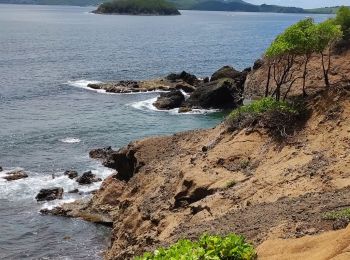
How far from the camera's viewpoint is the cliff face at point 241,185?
18.4m

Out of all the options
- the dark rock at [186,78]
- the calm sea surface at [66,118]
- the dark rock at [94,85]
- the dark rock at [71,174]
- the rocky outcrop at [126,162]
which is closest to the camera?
the calm sea surface at [66,118]

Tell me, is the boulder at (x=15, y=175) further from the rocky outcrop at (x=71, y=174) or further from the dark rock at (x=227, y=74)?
the dark rock at (x=227, y=74)

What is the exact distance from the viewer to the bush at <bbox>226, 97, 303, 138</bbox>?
28891 mm

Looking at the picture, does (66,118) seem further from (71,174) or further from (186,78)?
(186,78)

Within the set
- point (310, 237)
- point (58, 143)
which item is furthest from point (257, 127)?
point (58, 143)

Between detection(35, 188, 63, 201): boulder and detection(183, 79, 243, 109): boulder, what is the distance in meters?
35.7

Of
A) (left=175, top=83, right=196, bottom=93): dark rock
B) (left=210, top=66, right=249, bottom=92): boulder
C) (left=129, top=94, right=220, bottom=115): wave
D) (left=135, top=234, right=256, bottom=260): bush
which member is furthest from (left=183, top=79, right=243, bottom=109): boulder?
(left=135, top=234, right=256, bottom=260): bush

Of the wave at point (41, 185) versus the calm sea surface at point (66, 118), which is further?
the wave at point (41, 185)

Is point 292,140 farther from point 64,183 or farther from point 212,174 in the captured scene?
point 64,183

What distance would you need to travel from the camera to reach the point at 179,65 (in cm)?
12138

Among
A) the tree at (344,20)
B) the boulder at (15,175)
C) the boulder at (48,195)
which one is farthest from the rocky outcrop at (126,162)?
the tree at (344,20)

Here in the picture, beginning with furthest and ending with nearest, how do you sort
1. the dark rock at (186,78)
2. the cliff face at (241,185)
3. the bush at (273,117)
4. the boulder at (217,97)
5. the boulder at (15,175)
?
1. the dark rock at (186,78)
2. the boulder at (217,97)
3. the boulder at (15,175)
4. the bush at (273,117)
5. the cliff face at (241,185)

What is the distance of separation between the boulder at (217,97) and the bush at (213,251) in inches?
2403

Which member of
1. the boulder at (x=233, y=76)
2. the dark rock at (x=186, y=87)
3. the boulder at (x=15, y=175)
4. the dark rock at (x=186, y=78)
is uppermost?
the boulder at (x=233, y=76)
